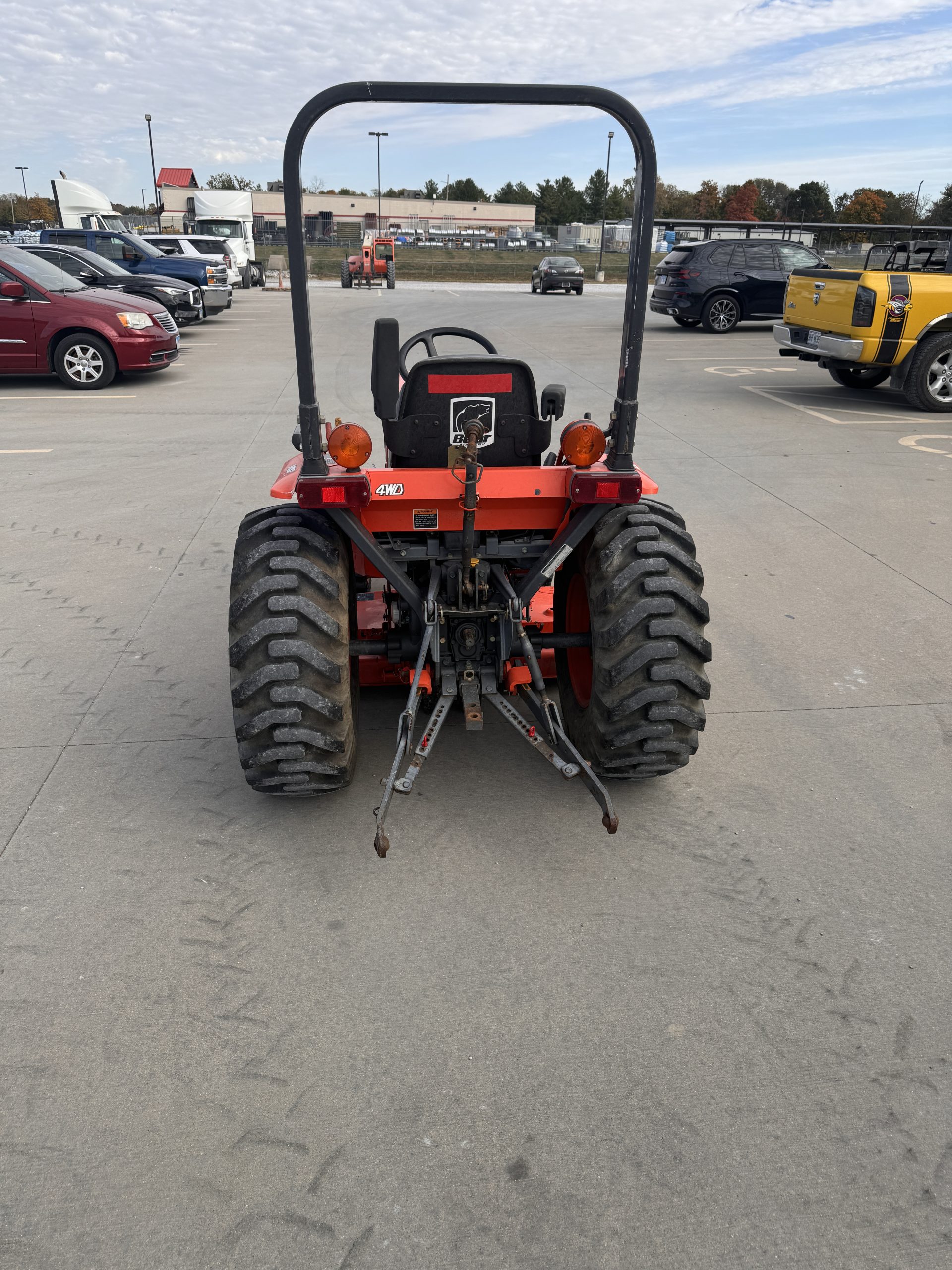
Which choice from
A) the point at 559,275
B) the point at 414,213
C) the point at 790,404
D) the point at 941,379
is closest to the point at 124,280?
the point at 790,404

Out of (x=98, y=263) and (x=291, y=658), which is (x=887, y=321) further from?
(x=98, y=263)

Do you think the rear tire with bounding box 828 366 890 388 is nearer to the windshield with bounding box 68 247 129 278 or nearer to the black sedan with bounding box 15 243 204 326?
the black sedan with bounding box 15 243 204 326

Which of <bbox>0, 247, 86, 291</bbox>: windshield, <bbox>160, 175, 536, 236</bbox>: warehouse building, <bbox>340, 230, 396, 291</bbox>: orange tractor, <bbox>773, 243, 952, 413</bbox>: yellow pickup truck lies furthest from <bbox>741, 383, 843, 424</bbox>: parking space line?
<bbox>160, 175, 536, 236</bbox>: warehouse building

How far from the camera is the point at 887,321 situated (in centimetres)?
1022

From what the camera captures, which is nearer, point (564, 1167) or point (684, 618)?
point (564, 1167)

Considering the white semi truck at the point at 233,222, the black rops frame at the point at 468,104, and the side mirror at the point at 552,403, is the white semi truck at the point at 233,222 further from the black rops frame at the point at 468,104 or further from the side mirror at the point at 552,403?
the black rops frame at the point at 468,104

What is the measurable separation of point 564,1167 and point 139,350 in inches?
470

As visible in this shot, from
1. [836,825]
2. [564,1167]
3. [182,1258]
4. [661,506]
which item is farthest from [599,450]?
[182,1258]

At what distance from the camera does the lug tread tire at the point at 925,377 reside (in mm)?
10461

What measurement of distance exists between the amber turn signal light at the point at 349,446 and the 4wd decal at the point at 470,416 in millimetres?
366

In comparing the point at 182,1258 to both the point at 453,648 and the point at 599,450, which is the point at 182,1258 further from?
the point at 599,450

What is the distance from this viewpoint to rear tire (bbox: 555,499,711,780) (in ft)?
10.7

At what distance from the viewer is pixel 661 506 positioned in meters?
3.73

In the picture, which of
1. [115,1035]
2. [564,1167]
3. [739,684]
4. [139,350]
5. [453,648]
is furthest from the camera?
[139,350]
